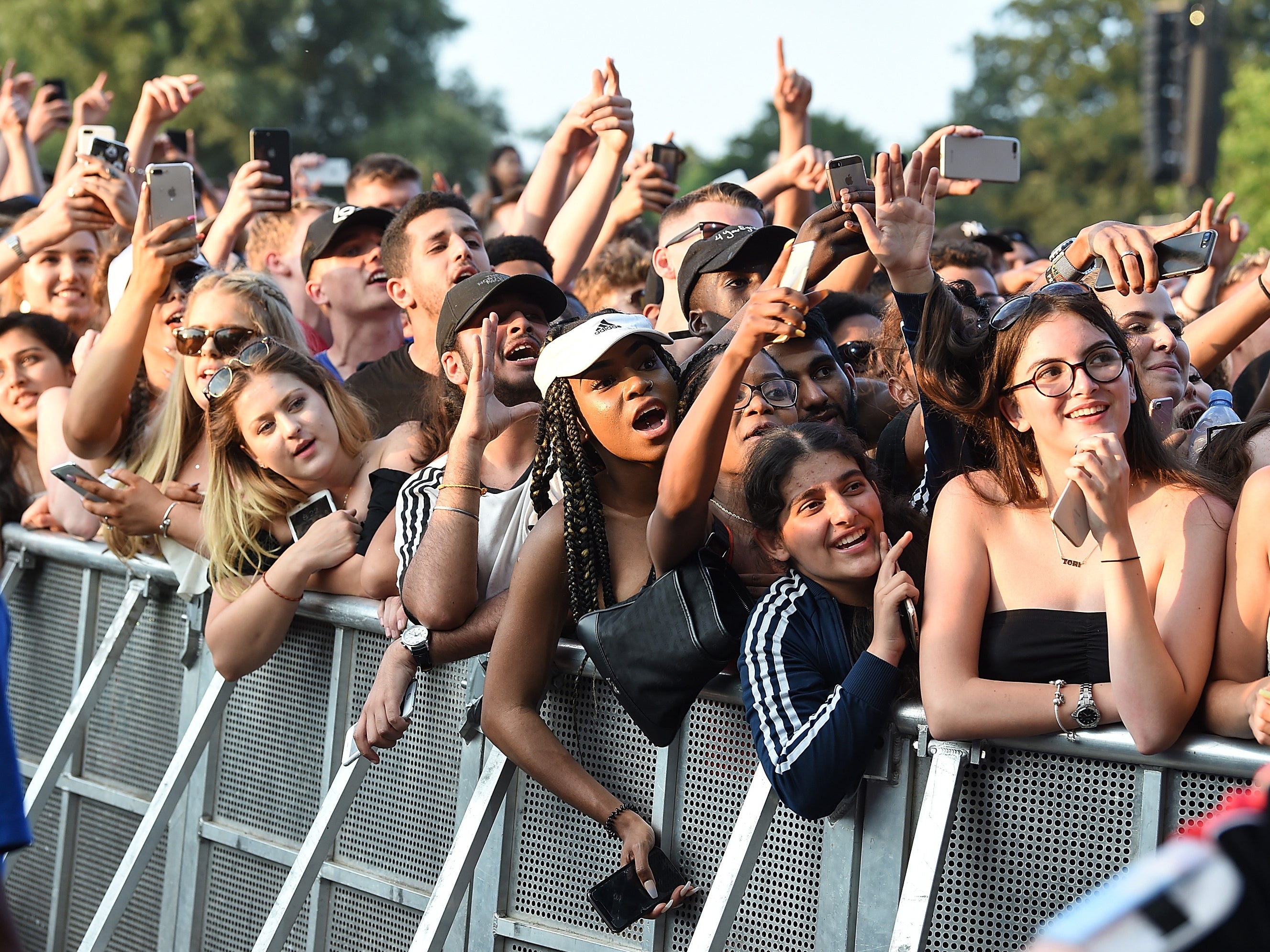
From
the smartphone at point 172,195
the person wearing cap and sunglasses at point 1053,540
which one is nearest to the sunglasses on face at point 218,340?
the smartphone at point 172,195

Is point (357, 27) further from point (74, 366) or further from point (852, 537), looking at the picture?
point (852, 537)

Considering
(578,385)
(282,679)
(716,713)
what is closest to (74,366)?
(282,679)

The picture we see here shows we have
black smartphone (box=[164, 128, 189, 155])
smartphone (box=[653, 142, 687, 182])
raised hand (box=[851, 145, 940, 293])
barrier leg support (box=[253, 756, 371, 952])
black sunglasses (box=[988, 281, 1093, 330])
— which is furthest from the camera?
black smartphone (box=[164, 128, 189, 155])

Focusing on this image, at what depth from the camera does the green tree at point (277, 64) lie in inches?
1400

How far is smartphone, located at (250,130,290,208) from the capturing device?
6051 mm

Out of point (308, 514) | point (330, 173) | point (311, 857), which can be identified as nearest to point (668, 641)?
point (311, 857)

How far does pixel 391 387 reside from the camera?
561cm

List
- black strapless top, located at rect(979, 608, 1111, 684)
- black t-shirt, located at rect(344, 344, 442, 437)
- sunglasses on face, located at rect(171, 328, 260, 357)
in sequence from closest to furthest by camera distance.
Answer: black strapless top, located at rect(979, 608, 1111, 684) < sunglasses on face, located at rect(171, 328, 260, 357) < black t-shirt, located at rect(344, 344, 442, 437)

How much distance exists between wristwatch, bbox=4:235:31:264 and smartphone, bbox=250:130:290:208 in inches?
38.8

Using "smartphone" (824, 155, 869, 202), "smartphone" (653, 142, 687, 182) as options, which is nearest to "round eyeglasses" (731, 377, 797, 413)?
"smartphone" (824, 155, 869, 202)

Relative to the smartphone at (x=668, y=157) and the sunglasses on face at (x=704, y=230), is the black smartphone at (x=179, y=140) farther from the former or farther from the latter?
the sunglasses on face at (x=704, y=230)

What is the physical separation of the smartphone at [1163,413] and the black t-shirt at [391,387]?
2.39 metres

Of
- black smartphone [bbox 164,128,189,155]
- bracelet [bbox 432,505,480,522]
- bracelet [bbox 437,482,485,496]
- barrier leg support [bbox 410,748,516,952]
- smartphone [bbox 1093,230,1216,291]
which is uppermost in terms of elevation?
smartphone [bbox 1093,230,1216,291]

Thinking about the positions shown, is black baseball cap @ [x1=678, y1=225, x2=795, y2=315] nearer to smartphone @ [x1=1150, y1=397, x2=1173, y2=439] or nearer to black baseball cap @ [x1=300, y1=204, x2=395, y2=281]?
smartphone @ [x1=1150, y1=397, x2=1173, y2=439]
